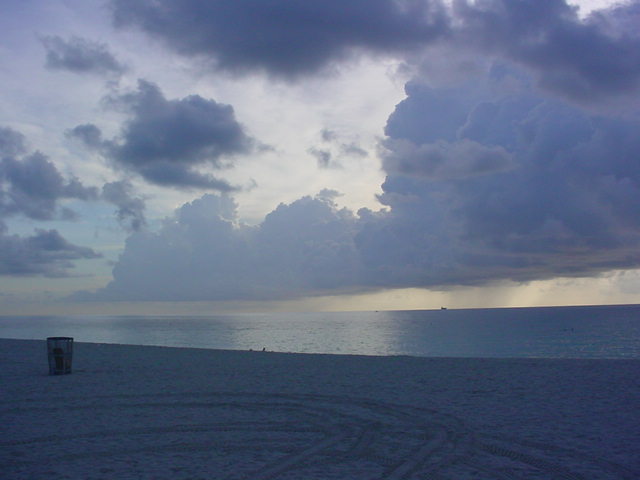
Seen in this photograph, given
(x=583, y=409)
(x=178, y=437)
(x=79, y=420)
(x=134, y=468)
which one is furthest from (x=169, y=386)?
(x=583, y=409)

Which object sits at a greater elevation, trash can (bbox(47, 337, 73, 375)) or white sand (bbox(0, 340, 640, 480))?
trash can (bbox(47, 337, 73, 375))

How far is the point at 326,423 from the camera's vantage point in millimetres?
10875

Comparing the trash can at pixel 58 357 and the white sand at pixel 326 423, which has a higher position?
the trash can at pixel 58 357

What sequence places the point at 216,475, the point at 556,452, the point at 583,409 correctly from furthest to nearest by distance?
1. the point at 583,409
2. the point at 556,452
3. the point at 216,475

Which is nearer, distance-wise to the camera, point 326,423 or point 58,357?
point 326,423

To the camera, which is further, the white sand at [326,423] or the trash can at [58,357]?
the trash can at [58,357]

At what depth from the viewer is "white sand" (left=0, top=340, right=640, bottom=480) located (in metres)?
7.77

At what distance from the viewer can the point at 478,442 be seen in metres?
9.12

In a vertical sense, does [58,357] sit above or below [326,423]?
above

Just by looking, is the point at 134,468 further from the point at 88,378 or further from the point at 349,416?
the point at 88,378

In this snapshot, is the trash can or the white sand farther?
the trash can

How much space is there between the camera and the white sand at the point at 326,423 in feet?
25.5

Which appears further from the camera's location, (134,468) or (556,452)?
(556,452)

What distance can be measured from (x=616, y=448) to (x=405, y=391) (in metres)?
6.63
